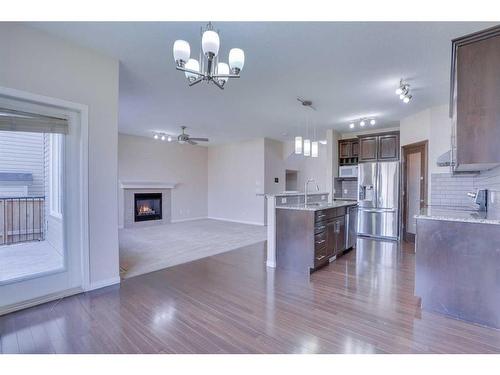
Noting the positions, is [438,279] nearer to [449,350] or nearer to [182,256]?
[449,350]

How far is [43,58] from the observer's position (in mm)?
2467

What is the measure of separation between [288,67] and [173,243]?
154 inches

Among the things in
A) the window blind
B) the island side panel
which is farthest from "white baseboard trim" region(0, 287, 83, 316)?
the island side panel

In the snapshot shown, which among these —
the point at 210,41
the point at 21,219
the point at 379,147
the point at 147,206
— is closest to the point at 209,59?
the point at 210,41

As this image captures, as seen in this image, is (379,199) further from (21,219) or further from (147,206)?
(147,206)

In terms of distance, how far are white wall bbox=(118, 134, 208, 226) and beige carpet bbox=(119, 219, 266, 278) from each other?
154 cm

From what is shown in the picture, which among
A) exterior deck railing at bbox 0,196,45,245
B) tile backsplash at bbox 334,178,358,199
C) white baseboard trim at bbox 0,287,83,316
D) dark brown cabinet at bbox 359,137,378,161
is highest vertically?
dark brown cabinet at bbox 359,137,378,161

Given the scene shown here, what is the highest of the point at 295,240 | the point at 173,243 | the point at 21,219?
the point at 21,219

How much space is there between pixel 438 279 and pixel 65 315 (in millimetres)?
3424

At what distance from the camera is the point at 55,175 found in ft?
8.90

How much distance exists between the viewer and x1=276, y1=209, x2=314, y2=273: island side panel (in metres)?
3.46

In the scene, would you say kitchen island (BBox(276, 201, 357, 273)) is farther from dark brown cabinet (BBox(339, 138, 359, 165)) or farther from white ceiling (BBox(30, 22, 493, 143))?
dark brown cabinet (BBox(339, 138, 359, 165))

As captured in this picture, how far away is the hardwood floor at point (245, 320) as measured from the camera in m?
1.84
